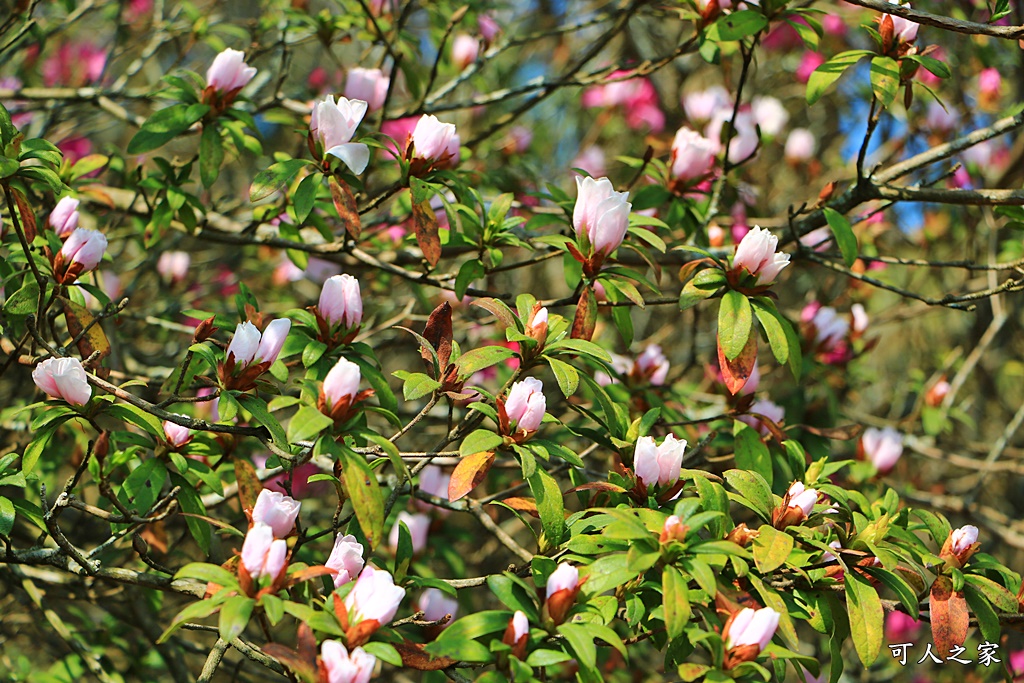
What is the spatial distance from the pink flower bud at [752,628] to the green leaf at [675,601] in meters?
0.08

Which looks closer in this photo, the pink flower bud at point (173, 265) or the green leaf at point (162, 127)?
the green leaf at point (162, 127)

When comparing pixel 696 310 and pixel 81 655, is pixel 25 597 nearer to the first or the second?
pixel 81 655

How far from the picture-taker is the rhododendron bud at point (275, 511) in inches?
50.3

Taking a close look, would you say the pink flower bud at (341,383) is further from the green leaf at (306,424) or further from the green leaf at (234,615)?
the green leaf at (234,615)

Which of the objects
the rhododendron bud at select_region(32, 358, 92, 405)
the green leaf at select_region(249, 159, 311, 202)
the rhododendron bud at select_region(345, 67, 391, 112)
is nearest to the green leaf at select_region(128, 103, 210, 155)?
the green leaf at select_region(249, 159, 311, 202)

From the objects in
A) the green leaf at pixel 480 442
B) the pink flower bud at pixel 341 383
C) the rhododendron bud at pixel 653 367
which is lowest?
the rhododendron bud at pixel 653 367

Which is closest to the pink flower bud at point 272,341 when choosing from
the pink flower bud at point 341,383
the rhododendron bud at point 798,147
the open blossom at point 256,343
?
the open blossom at point 256,343

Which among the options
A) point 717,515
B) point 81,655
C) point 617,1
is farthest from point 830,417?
point 81,655

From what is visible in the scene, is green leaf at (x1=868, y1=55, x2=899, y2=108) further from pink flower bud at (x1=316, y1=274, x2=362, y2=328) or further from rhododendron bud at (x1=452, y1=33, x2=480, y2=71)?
rhododendron bud at (x1=452, y1=33, x2=480, y2=71)

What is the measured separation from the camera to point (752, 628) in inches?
46.1

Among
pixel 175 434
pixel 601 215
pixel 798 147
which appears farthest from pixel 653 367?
pixel 798 147

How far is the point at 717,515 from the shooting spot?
4.14ft

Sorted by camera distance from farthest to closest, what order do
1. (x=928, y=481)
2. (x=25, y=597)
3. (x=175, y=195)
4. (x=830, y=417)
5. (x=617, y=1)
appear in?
(x=928, y=481), (x=617, y=1), (x=830, y=417), (x=25, y=597), (x=175, y=195)

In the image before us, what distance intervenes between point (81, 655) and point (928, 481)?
10.2ft
